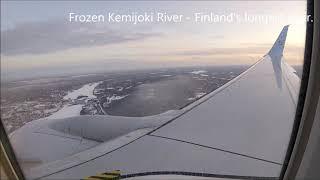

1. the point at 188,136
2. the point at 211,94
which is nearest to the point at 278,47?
the point at 211,94

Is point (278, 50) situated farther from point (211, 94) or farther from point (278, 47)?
point (211, 94)

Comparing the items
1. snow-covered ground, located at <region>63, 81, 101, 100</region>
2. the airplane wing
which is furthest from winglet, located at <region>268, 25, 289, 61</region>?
snow-covered ground, located at <region>63, 81, 101, 100</region>

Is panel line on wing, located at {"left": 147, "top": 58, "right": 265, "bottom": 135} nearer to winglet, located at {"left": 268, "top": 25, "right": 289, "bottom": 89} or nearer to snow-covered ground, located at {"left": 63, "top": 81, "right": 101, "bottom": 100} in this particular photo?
winglet, located at {"left": 268, "top": 25, "right": 289, "bottom": 89}

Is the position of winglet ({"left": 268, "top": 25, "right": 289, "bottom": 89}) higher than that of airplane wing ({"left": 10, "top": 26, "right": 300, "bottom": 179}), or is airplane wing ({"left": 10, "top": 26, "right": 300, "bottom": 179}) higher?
winglet ({"left": 268, "top": 25, "right": 289, "bottom": 89})

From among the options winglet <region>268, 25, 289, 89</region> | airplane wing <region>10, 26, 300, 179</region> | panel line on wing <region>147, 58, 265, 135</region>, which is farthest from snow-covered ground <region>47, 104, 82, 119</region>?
winglet <region>268, 25, 289, 89</region>


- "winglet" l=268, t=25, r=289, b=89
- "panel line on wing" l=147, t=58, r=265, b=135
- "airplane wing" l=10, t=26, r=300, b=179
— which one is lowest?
"airplane wing" l=10, t=26, r=300, b=179

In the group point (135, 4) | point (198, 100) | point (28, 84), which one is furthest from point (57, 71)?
point (198, 100)

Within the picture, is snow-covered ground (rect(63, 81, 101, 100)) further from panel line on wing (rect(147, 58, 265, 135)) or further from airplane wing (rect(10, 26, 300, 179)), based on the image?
panel line on wing (rect(147, 58, 265, 135))
